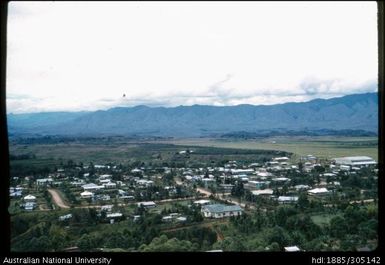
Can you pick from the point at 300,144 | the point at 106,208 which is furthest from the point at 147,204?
the point at 300,144

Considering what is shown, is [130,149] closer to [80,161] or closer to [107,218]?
[80,161]

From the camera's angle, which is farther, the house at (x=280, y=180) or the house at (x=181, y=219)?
the house at (x=280, y=180)

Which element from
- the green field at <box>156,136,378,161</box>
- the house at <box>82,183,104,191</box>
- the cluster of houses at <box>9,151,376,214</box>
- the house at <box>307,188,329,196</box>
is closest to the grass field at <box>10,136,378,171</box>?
the green field at <box>156,136,378,161</box>

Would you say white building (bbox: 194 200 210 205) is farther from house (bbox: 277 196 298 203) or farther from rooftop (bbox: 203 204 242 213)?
house (bbox: 277 196 298 203)

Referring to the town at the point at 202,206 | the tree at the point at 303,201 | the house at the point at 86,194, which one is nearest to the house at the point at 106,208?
the town at the point at 202,206

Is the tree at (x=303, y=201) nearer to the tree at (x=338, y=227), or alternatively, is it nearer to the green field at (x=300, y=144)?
the tree at (x=338, y=227)
